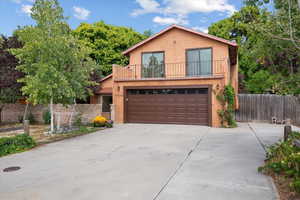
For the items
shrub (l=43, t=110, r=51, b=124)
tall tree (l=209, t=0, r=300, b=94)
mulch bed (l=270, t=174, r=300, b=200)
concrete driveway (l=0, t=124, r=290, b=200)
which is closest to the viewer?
mulch bed (l=270, t=174, r=300, b=200)

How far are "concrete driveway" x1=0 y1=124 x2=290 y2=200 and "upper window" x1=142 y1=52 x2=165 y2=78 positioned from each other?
8.20m

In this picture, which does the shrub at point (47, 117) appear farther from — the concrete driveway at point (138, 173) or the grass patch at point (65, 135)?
the concrete driveway at point (138, 173)

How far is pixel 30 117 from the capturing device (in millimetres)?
14211

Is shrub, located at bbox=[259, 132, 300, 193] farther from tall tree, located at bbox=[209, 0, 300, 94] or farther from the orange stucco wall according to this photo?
the orange stucco wall

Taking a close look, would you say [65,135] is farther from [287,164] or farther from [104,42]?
[104,42]

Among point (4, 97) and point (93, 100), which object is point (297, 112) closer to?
point (93, 100)

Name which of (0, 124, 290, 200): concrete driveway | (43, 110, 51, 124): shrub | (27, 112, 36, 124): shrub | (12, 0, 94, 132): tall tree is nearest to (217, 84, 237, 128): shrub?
(0, 124, 290, 200): concrete driveway

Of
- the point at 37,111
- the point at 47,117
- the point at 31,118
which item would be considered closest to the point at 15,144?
the point at 47,117

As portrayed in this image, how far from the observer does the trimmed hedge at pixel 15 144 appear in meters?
6.38

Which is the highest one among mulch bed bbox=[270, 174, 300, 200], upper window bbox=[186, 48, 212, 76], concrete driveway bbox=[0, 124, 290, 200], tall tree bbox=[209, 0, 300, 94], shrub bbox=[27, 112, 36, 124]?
upper window bbox=[186, 48, 212, 76]

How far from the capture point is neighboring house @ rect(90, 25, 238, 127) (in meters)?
12.2

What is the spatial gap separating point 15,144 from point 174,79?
9.04 m

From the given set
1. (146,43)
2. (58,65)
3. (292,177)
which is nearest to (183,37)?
(146,43)

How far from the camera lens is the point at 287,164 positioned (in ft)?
12.8
